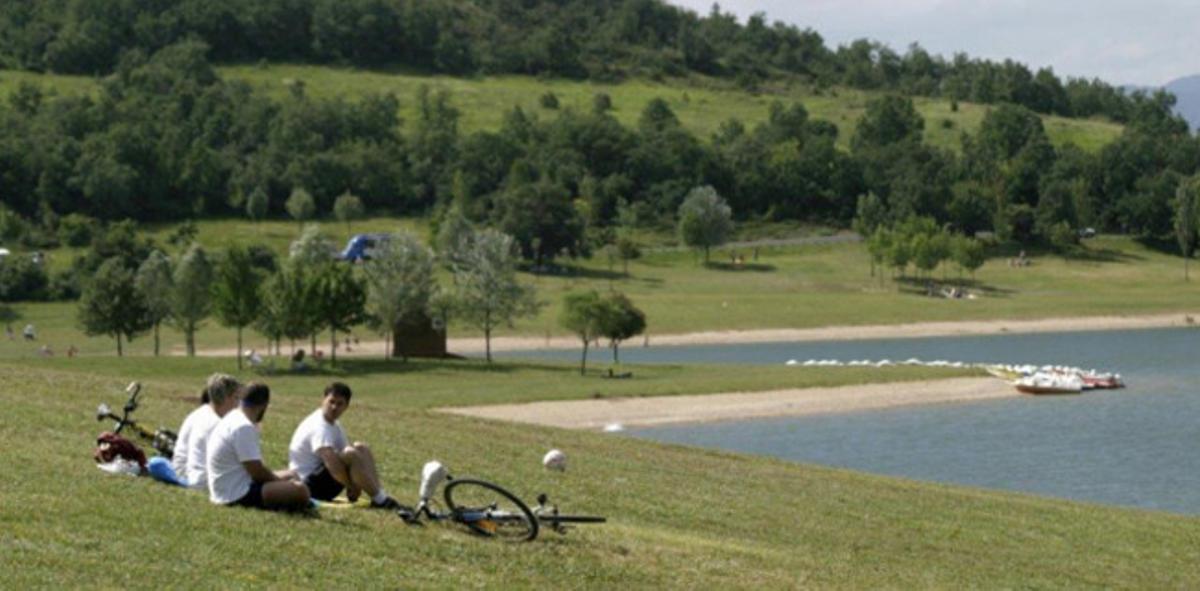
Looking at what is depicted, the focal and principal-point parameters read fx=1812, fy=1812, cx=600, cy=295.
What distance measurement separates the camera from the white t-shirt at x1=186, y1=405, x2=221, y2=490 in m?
19.5

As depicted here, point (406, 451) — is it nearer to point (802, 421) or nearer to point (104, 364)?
point (802, 421)

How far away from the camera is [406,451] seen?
28203 millimetres

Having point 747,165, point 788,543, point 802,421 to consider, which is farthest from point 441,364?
point 747,165

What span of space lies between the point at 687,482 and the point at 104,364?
4624 centimetres

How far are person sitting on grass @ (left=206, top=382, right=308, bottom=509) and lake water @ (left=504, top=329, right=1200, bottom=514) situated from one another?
27.3 metres

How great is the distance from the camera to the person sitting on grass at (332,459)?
1909 centimetres

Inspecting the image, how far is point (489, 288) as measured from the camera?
274 ft

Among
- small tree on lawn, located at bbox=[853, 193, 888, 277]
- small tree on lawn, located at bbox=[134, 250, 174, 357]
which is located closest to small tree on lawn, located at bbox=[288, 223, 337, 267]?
small tree on lawn, located at bbox=[134, 250, 174, 357]

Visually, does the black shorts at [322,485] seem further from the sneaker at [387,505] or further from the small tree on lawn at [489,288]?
the small tree on lawn at [489,288]

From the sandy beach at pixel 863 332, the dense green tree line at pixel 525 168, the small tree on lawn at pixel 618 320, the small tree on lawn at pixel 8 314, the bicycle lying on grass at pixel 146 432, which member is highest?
the dense green tree line at pixel 525 168

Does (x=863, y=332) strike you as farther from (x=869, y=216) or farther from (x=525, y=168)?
(x=525, y=168)

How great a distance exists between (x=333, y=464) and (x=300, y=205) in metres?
123

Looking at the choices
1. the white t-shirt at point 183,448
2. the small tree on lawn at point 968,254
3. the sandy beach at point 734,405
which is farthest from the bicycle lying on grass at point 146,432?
the small tree on lawn at point 968,254

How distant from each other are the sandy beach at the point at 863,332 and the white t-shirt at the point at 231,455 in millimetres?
73458
